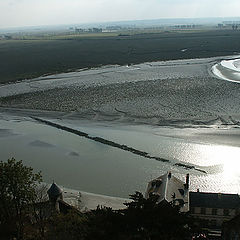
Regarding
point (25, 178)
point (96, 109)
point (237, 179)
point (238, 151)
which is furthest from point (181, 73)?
point (25, 178)

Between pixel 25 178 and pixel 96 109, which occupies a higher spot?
pixel 25 178

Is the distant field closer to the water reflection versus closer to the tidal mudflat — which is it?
the tidal mudflat

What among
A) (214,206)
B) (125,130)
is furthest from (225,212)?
(125,130)

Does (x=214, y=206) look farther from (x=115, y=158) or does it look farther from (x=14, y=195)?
(x=115, y=158)

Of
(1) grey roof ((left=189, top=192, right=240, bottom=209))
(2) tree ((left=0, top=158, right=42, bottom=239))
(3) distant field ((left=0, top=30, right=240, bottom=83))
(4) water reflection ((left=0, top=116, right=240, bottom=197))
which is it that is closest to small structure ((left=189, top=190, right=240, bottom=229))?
(1) grey roof ((left=189, top=192, right=240, bottom=209))

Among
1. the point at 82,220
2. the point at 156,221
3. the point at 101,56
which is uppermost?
the point at 156,221

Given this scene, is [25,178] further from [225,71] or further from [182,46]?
[182,46]
